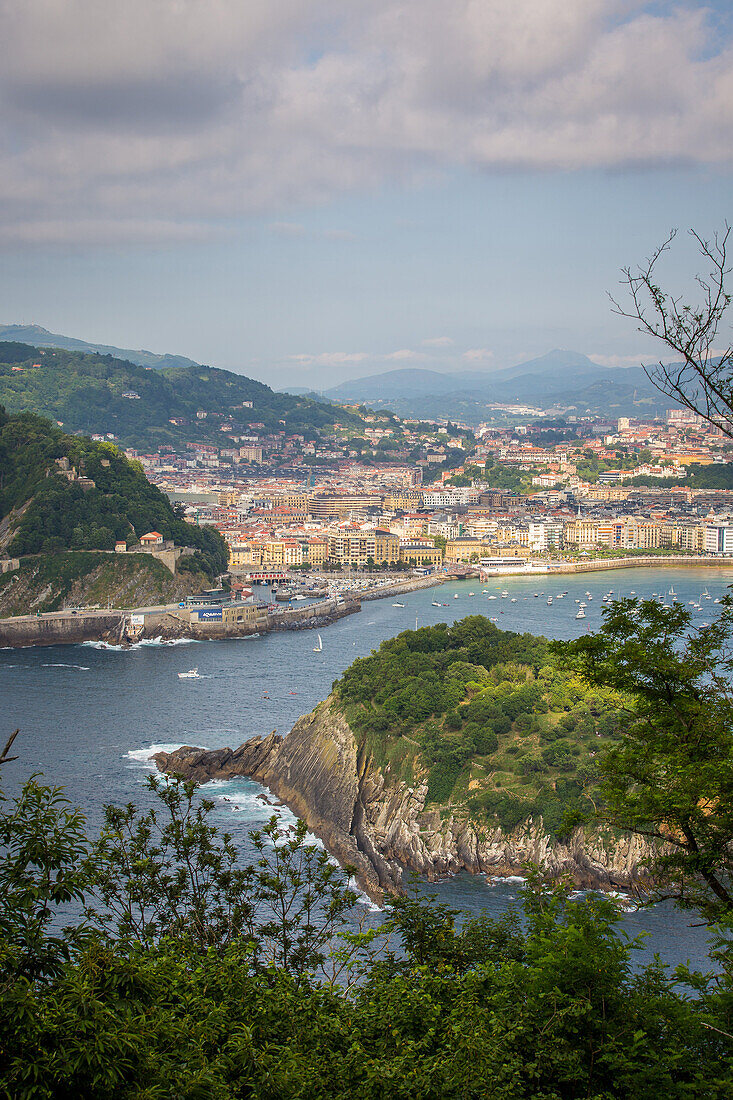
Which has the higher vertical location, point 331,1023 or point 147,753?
point 331,1023

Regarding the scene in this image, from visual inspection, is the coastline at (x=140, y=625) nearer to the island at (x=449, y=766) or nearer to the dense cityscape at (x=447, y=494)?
the dense cityscape at (x=447, y=494)

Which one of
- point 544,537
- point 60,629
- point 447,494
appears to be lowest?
point 60,629

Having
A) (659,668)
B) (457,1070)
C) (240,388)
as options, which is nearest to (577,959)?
(457,1070)

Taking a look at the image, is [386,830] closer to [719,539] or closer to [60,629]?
[60,629]

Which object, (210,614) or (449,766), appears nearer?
(449,766)

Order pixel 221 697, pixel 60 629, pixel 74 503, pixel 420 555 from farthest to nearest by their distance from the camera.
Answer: pixel 420 555 < pixel 74 503 < pixel 60 629 < pixel 221 697

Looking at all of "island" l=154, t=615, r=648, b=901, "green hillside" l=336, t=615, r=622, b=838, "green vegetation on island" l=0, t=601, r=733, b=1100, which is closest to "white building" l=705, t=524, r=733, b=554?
"green hillside" l=336, t=615, r=622, b=838

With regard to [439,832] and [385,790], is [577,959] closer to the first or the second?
[439,832]

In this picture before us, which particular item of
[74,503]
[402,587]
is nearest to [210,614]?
[74,503]
